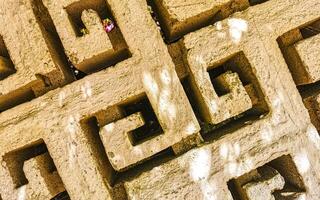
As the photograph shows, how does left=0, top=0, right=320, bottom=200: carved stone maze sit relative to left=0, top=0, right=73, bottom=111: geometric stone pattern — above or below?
below

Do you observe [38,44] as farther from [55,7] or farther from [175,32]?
[175,32]

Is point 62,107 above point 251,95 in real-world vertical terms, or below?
above

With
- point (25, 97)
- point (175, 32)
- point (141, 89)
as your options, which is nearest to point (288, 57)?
point (175, 32)

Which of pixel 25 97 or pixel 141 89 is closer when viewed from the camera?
pixel 141 89

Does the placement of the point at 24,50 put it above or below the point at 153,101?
above

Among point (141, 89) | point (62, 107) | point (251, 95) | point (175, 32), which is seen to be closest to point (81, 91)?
point (62, 107)

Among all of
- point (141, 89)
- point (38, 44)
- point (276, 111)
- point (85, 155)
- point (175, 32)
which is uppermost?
point (38, 44)

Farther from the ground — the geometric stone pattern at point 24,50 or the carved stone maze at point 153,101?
the geometric stone pattern at point 24,50
